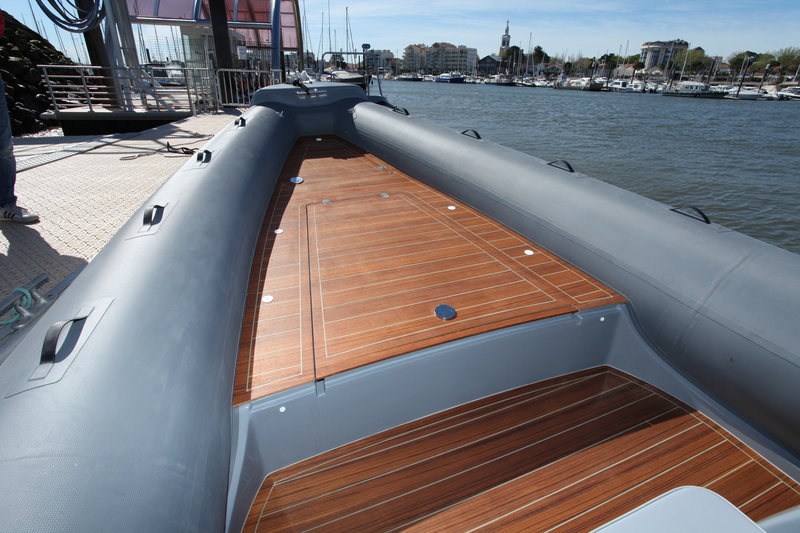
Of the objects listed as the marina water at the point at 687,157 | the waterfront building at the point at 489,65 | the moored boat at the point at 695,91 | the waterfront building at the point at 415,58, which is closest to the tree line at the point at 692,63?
the waterfront building at the point at 489,65

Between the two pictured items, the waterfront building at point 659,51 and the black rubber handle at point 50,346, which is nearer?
the black rubber handle at point 50,346

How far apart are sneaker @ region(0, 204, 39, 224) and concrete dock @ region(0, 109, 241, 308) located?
42 mm

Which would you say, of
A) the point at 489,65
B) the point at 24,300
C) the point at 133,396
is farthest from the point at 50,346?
the point at 489,65

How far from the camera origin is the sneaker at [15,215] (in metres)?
2.55

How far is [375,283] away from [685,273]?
1147 mm

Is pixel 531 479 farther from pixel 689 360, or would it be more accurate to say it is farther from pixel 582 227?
pixel 582 227

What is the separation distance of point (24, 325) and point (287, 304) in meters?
1.12

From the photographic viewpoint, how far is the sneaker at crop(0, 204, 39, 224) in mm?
2553

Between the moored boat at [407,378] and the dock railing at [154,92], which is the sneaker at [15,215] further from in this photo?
the dock railing at [154,92]

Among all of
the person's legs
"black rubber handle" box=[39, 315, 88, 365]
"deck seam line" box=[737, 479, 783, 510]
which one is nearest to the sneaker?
the person's legs

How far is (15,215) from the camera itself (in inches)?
101

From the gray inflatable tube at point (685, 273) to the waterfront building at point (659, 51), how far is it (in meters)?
92.3

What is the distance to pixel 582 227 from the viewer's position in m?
1.77

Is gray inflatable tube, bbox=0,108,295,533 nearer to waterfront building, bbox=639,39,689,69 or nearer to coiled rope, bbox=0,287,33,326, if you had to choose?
coiled rope, bbox=0,287,33,326
